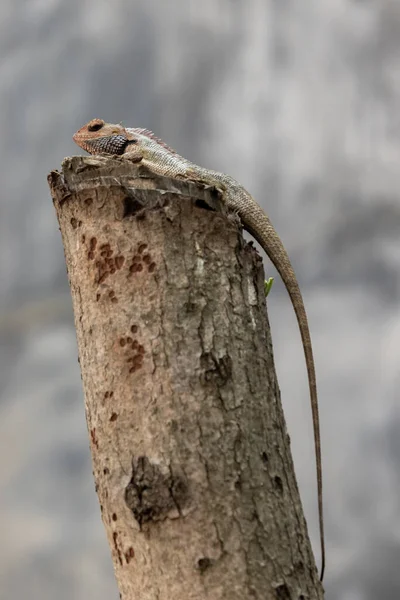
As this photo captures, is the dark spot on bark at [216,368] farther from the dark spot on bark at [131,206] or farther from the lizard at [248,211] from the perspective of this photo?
the lizard at [248,211]

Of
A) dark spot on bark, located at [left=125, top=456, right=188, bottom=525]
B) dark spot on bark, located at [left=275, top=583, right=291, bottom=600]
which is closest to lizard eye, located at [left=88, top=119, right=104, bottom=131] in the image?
A: dark spot on bark, located at [left=125, top=456, right=188, bottom=525]

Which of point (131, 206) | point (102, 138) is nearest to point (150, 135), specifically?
point (102, 138)

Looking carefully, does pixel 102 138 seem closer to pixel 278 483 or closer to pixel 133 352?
pixel 133 352

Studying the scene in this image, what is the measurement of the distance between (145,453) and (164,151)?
10.4ft

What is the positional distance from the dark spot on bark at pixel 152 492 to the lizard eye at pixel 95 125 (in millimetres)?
4154

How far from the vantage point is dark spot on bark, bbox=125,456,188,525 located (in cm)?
259

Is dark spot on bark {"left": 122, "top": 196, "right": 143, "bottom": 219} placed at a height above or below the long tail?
below

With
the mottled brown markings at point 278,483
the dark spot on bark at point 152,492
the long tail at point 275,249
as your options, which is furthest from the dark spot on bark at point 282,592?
the long tail at point 275,249

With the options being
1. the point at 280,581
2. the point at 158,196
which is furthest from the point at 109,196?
the point at 280,581

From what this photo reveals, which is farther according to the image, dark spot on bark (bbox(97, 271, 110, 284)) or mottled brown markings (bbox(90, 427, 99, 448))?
dark spot on bark (bbox(97, 271, 110, 284))

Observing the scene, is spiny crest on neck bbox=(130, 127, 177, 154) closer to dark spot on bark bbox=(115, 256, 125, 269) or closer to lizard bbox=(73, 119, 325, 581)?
lizard bbox=(73, 119, 325, 581)

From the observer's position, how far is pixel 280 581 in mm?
2584

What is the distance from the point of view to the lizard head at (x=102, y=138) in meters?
5.86

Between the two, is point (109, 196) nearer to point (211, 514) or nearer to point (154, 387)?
point (154, 387)
